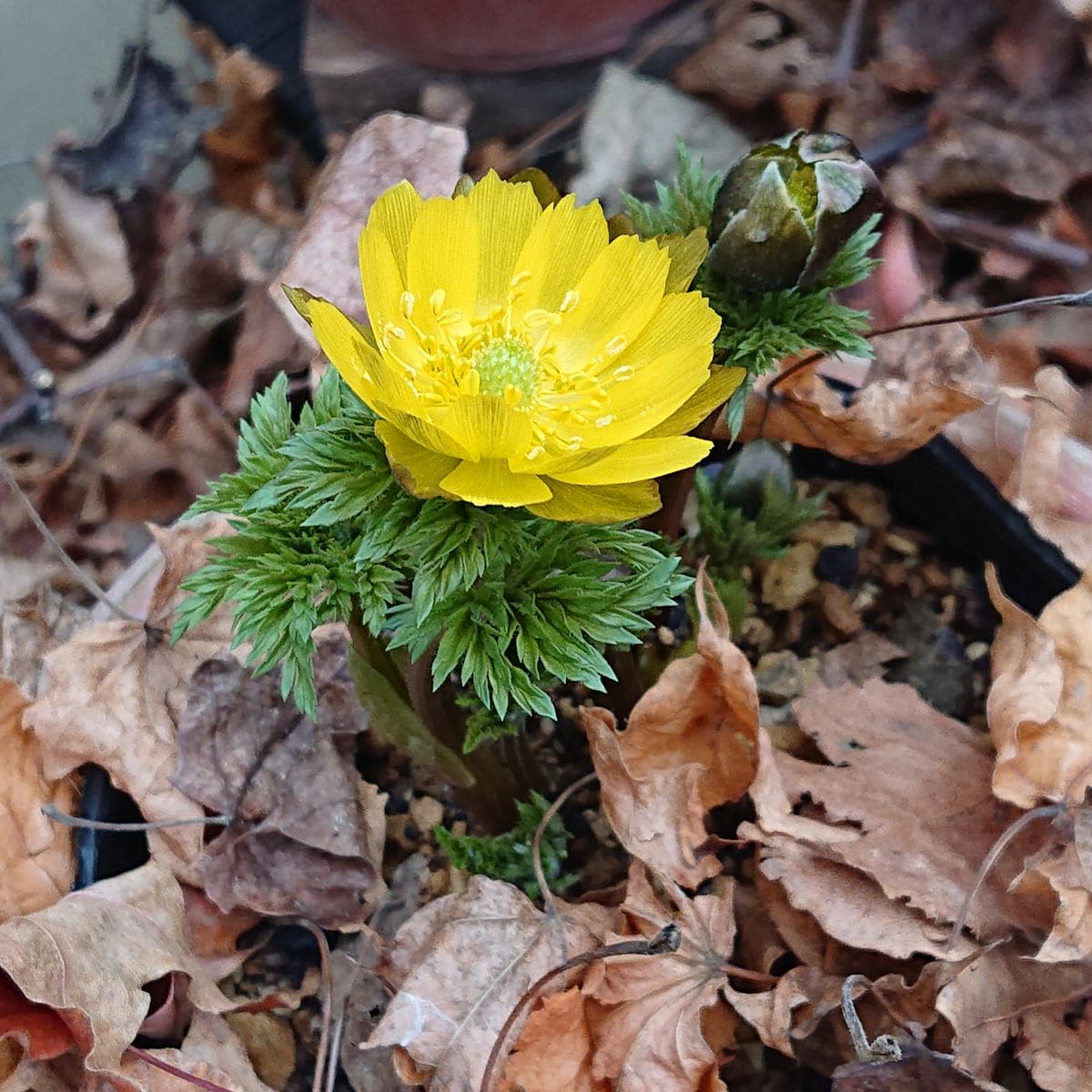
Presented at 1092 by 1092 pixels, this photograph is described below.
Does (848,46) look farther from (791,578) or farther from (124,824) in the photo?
(124,824)

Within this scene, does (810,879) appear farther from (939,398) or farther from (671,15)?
(671,15)

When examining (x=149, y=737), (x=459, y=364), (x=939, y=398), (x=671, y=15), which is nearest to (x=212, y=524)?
(x=149, y=737)

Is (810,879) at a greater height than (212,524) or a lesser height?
lesser

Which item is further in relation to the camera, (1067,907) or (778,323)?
(1067,907)

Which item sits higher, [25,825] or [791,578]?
[25,825]

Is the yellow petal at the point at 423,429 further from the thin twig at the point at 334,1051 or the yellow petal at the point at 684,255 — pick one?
the thin twig at the point at 334,1051

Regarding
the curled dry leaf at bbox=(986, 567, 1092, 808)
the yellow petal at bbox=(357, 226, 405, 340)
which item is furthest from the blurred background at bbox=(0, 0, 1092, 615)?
the yellow petal at bbox=(357, 226, 405, 340)

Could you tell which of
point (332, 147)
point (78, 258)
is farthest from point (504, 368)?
point (78, 258)
